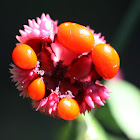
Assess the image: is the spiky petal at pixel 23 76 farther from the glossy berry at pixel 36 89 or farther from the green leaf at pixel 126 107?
the green leaf at pixel 126 107

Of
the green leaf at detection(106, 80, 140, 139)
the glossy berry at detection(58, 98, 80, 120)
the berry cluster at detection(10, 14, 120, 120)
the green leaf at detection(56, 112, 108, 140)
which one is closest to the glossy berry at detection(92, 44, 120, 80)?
the berry cluster at detection(10, 14, 120, 120)

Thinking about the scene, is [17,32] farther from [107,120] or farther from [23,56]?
[107,120]

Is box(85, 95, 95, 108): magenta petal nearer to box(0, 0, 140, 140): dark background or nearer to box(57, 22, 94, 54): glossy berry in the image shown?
box(57, 22, 94, 54): glossy berry

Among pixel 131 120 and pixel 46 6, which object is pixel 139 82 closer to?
pixel 131 120

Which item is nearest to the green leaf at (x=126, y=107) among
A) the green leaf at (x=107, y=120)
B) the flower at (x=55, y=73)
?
the green leaf at (x=107, y=120)

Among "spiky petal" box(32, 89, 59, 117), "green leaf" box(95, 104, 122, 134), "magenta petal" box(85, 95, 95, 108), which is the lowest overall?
"green leaf" box(95, 104, 122, 134)

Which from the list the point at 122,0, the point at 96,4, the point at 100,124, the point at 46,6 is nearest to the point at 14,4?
the point at 46,6

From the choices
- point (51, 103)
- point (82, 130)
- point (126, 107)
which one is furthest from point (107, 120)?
point (51, 103)
